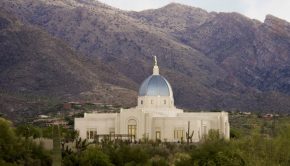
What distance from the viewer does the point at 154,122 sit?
67.9 m

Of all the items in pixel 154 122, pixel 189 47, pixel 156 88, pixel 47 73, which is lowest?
pixel 154 122

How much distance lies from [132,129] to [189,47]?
4312 inches

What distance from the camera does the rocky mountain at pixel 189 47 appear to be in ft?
489

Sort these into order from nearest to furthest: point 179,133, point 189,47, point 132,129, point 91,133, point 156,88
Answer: point 179,133 < point 132,129 < point 91,133 < point 156,88 < point 189,47

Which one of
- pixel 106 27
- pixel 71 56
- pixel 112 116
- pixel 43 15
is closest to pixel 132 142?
pixel 112 116

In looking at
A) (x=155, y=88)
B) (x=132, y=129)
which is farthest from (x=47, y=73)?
(x=132, y=129)

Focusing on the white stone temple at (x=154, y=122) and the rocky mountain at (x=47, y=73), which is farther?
the rocky mountain at (x=47, y=73)

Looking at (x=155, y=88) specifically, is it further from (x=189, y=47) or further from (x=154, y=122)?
(x=189, y=47)

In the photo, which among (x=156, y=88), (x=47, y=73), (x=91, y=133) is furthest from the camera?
(x=47, y=73)

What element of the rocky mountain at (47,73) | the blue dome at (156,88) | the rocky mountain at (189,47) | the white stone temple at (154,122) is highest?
the rocky mountain at (189,47)

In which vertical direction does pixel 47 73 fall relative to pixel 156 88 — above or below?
above

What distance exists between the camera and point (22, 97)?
108562mm

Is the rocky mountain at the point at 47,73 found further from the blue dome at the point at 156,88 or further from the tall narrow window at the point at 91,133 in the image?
the blue dome at the point at 156,88

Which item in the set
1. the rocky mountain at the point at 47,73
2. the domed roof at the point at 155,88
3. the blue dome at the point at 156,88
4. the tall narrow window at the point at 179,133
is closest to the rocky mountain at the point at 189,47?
the rocky mountain at the point at 47,73
